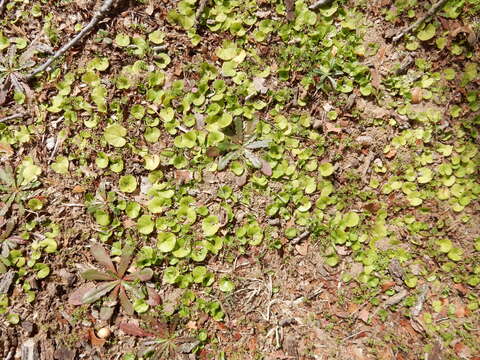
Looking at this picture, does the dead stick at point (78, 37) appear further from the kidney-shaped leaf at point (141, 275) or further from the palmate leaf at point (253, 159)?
the kidney-shaped leaf at point (141, 275)

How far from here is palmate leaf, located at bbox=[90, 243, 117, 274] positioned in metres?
2.78

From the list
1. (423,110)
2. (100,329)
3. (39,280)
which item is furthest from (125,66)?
(423,110)

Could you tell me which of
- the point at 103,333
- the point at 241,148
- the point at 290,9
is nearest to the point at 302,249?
the point at 241,148

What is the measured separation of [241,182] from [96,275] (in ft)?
4.46

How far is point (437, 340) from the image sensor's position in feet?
9.11

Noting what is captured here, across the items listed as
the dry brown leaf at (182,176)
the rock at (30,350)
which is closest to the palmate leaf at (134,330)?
the rock at (30,350)

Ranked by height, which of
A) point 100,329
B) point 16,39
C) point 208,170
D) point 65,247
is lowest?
point 100,329

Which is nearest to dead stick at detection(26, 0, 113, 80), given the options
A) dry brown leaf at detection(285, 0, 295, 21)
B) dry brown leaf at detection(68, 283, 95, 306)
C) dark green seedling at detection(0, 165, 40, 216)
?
dark green seedling at detection(0, 165, 40, 216)

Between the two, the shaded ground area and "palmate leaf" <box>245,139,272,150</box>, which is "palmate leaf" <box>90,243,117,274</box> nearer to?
the shaded ground area

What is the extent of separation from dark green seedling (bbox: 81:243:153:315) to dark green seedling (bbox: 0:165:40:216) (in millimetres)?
723

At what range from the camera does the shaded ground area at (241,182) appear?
2771mm

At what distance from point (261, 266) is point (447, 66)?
→ 7.61 ft

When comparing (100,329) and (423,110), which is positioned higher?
(423,110)

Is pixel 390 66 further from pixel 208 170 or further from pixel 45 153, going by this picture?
pixel 45 153
